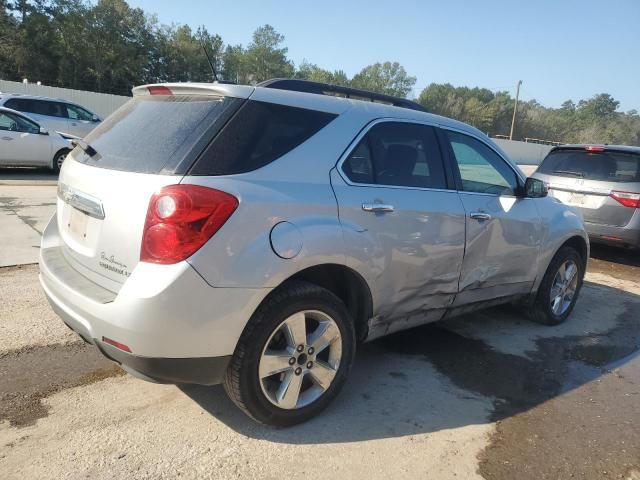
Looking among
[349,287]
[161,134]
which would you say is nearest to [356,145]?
[349,287]

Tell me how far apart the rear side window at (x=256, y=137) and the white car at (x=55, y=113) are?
13418 millimetres

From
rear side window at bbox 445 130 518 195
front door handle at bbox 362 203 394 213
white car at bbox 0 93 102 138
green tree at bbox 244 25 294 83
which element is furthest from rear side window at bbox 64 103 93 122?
green tree at bbox 244 25 294 83

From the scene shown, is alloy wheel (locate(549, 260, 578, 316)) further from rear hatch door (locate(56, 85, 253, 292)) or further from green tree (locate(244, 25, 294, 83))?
green tree (locate(244, 25, 294, 83))

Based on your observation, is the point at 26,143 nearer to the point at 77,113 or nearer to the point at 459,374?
the point at 77,113

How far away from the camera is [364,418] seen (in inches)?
121

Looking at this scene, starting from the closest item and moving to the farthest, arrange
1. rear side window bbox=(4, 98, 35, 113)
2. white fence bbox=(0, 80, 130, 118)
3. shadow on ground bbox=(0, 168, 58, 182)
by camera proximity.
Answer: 1. shadow on ground bbox=(0, 168, 58, 182)
2. rear side window bbox=(4, 98, 35, 113)
3. white fence bbox=(0, 80, 130, 118)

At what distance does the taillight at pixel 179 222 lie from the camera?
2357mm

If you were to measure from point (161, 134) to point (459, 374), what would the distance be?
2574 millimetres

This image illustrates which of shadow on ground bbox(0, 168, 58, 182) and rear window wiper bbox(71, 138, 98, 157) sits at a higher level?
rear window wiper bbox(71, 138, 98, 157)

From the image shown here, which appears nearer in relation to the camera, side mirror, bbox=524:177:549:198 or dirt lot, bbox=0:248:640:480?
dirt lot, bbox=0:248:640:480

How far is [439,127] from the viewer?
376 cm

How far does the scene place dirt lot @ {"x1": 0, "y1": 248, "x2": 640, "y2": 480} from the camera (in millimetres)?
2594

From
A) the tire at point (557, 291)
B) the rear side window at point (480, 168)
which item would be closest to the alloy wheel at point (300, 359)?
the rear side window at point (480, 168)

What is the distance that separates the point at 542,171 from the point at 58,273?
7283 mm
